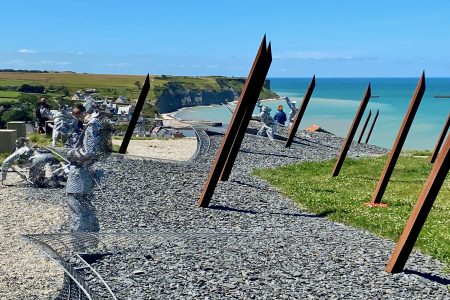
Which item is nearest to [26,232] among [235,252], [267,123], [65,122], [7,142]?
[235,252]

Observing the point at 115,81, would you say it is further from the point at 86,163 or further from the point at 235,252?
the point at 86,163

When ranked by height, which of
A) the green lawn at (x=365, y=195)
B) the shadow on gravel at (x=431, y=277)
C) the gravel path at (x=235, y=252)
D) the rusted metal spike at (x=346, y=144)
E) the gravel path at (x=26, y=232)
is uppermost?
the rusted metal spike at (x=346, y=144)

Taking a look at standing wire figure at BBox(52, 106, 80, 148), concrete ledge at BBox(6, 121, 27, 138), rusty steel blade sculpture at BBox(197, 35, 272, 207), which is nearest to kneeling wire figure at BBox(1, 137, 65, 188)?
standing wire figure at BBox(52, 106, 80, 148)

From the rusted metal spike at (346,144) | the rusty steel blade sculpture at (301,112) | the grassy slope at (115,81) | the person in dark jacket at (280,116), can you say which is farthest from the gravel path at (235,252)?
the grassy slope at (115,81)

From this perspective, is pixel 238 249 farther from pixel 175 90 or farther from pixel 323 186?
pixel 175 90

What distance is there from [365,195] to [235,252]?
817cm

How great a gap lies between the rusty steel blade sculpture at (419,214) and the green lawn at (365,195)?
1359mm

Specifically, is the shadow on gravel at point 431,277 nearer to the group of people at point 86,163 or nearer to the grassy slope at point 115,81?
the group of people at point 86,163

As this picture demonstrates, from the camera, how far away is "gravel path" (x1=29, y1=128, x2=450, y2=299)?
909cm

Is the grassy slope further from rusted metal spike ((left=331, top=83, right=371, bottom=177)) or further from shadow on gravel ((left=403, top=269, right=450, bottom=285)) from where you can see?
shadow on gravel ((left=403, top=269, right=450, bottom=285))

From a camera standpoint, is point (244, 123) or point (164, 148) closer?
point (244, 123)

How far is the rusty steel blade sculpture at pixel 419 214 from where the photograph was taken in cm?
999

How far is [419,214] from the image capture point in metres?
9.99

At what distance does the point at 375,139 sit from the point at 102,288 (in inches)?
2779
